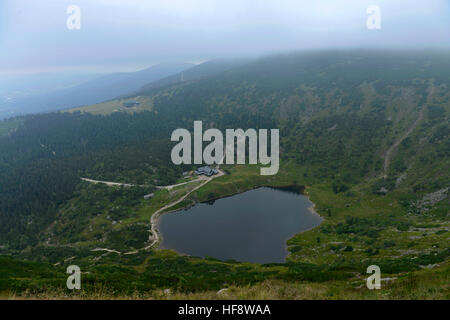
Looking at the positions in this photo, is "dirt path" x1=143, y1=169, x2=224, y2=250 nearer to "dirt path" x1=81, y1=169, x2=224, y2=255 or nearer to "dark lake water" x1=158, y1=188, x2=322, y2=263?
"dirt path" x1=81, y1=169, x2=224, y2=255

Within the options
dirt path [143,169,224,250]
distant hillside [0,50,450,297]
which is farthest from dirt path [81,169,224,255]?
distant hillside [0,50,450,297]

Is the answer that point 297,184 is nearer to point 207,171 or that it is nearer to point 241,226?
point 207,171

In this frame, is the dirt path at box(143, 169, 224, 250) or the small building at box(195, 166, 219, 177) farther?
the small building at box(195, 166, 219, 177)

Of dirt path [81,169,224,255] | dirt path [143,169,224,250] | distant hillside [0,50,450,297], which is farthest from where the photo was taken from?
dirt path [143,169,224,250]

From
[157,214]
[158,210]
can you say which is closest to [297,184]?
[158,210]

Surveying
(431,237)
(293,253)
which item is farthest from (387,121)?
(293,253)

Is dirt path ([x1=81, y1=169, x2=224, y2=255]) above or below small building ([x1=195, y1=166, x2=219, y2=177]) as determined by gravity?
below

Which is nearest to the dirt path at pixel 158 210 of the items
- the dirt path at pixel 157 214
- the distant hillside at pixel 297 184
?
the dirt path at pixel 157 214

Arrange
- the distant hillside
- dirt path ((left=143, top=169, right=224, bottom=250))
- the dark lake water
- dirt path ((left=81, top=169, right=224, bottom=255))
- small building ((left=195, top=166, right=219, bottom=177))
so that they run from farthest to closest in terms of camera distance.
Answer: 1. small building ((left=195, top=166, right=219, bottom=177))
2. dirt path ((left=143, top=169, right=224, bottom=250))
3. dirt path ((left=81, top=169, right=224, bottom=255))
4. the dark lake water
5. the distant hillside

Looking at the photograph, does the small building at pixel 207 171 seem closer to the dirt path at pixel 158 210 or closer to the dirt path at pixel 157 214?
the dirt path at pixel 158 210

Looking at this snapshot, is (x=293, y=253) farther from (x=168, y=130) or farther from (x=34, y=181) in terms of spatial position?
(x=168, y=130)
